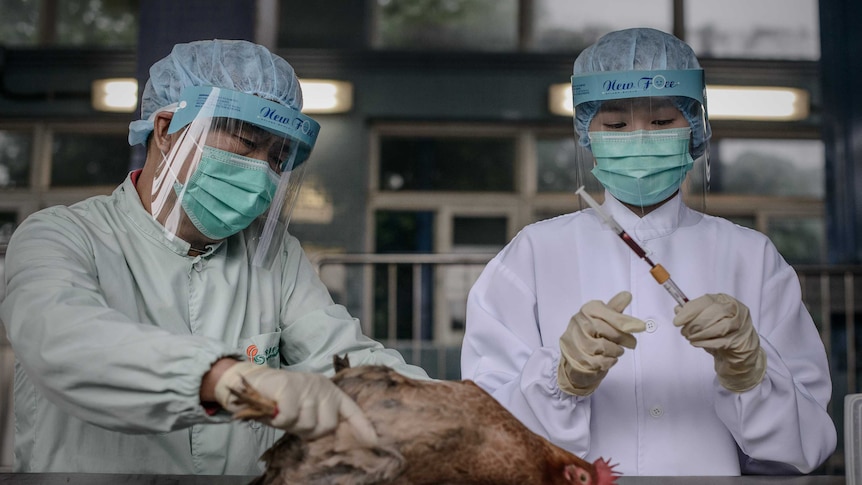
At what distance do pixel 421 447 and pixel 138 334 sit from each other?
20.3 inches

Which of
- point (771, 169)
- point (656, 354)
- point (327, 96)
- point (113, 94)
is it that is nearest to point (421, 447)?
point (656, 354)

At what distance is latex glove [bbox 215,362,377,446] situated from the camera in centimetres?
117

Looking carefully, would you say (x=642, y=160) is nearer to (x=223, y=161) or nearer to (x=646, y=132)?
(x=646, y=132)

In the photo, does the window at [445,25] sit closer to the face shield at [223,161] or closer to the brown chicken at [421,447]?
the face shield at [223,161]

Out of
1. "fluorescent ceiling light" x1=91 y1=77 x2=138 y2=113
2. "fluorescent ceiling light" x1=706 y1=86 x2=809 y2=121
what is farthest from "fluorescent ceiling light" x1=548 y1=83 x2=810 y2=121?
"fluorescent ceiling light" x1=91 y1=77 x2=138 y2=113

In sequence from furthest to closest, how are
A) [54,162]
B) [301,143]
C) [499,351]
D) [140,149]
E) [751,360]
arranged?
1. [54,162]
2. [140,149]
3. [499,351]
4. [301,143]
5. [751,360]

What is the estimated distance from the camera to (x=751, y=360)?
5.56ft

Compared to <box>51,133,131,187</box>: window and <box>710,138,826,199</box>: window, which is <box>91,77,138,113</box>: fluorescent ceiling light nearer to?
<box>51,133,131,187</box>: window

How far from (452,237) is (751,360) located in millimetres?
5985

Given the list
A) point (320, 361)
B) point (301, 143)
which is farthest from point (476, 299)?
point (301, 143)

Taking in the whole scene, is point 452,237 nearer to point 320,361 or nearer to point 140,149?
point 140,149

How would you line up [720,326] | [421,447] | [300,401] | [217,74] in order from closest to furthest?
[300,401]
[421,447]
[720,326]
[217,74]

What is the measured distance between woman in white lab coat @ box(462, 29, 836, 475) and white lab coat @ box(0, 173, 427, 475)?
0.37 metres

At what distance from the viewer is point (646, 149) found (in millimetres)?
1943
